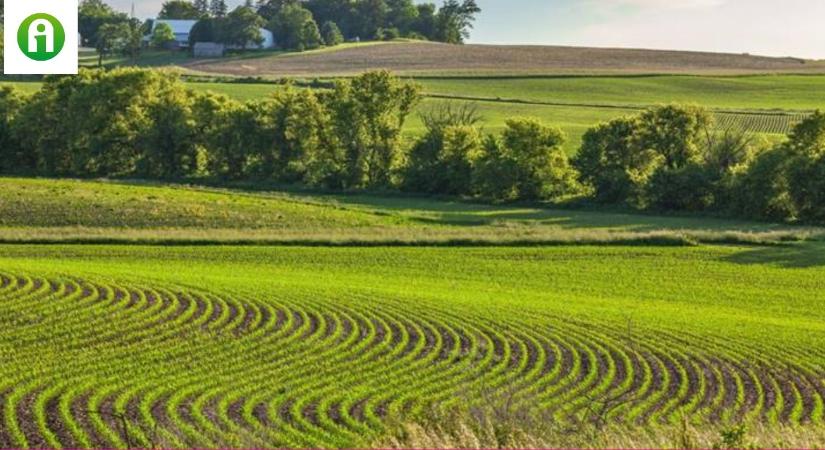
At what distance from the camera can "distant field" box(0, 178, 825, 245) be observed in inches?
1986

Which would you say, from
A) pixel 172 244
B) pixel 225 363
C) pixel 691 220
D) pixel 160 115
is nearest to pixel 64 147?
pixel 160 115

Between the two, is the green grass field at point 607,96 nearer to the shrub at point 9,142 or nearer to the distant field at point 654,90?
the distant field at point 654,90

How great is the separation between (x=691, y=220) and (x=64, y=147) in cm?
5387

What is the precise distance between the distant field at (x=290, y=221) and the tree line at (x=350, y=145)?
4.25 metres

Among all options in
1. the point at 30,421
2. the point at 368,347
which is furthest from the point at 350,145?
the point at 30,421

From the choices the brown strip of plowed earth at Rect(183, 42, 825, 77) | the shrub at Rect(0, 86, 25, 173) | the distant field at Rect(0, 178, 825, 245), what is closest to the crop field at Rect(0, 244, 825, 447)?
the distant field at Rect(0, 178, 825, 245)

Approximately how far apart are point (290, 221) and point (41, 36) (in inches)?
667

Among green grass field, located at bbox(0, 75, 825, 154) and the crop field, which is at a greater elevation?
green grass field, located at bbox(0, 75, 825, 154)

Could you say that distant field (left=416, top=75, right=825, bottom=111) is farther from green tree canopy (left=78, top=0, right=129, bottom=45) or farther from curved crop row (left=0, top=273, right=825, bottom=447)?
curved crop row (left=0, top=273, right=825, bottom=447)

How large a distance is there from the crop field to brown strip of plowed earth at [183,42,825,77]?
10014 cm

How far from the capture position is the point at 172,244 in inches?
1916

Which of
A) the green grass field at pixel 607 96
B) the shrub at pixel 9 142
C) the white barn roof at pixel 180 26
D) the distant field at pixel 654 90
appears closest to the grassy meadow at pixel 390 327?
the shrub at pixel 9 142

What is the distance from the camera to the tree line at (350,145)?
75812 millimetres

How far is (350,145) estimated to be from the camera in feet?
273
